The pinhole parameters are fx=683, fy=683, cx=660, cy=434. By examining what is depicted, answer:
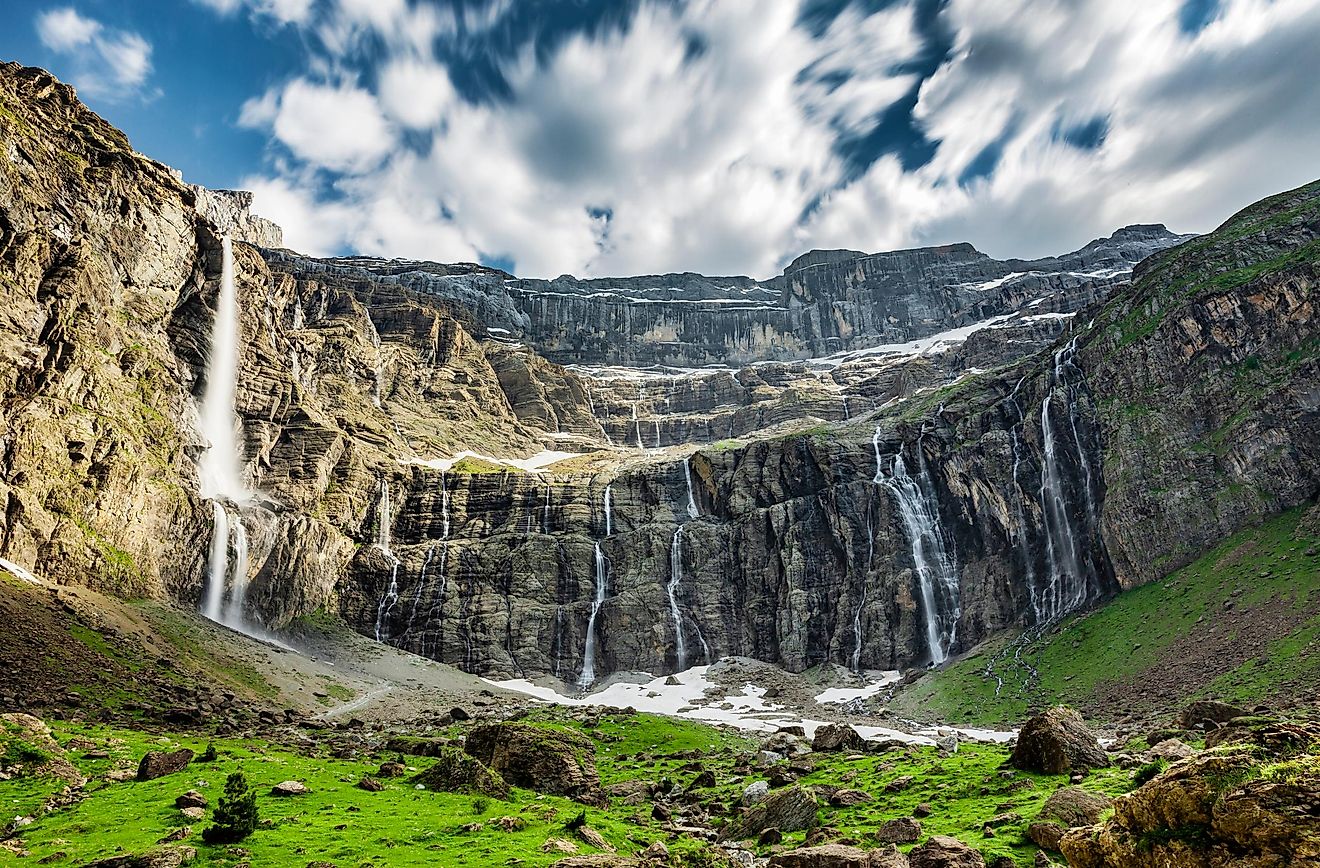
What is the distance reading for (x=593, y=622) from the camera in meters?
112

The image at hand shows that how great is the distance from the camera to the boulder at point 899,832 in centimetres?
2098

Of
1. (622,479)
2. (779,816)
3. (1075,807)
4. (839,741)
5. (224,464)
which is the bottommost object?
(779,816)

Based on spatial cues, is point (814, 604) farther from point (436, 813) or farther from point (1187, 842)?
point (1187, 842)

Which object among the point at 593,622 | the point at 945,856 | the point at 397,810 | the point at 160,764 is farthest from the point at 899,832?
the point at 593,622

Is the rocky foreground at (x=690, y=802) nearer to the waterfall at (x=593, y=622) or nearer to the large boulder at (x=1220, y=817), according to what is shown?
the large boulder at (x=1220, y=817)

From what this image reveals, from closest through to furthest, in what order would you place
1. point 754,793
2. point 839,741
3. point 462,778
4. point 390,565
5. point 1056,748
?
point 1056,748 → point 462,778 → point 754,793 → point 839,741 → point 390,565

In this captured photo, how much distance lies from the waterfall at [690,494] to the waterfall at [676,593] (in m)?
5.75

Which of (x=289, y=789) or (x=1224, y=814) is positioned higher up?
(x=1224, y=814)

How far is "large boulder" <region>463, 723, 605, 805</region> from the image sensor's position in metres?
32.1

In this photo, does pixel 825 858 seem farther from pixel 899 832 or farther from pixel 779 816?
pixel 779 816

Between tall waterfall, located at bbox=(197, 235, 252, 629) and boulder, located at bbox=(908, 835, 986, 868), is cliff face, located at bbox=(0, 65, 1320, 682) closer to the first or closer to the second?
tall waterfall, located at bbox=(197, 235, 252, 629)

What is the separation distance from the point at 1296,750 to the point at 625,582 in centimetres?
10840

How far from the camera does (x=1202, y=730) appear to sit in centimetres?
3419

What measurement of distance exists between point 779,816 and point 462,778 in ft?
44.2
